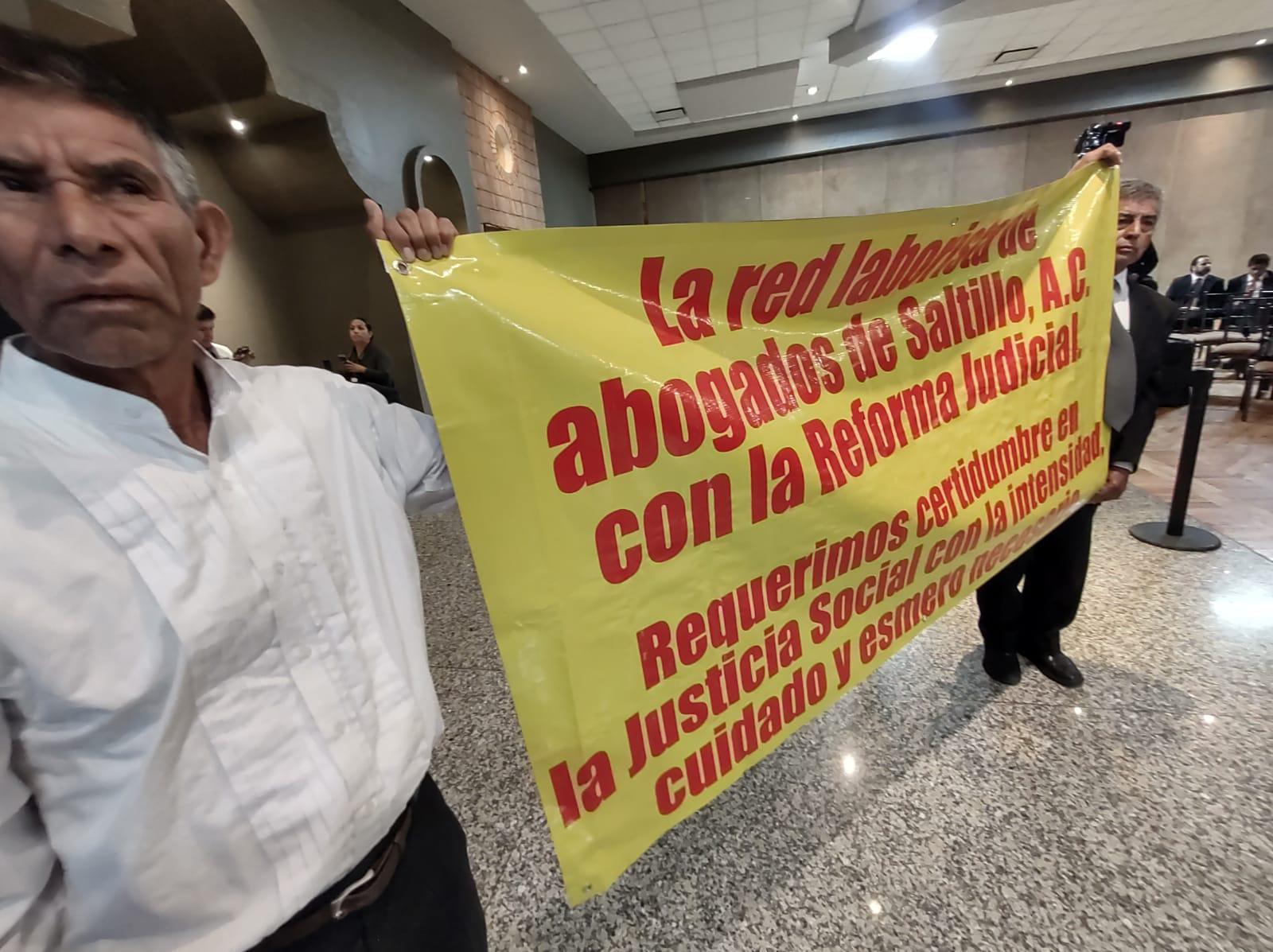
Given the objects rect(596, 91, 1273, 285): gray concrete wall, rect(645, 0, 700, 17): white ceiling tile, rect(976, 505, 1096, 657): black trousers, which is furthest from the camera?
rect(596, 91, 1273, 285): gray concrete wall

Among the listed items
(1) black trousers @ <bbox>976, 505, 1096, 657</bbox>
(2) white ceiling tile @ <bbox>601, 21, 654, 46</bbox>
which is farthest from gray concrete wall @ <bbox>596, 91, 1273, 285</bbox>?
(1) black trousers @ <bbox>976, 505, 1096, 657</bbox>

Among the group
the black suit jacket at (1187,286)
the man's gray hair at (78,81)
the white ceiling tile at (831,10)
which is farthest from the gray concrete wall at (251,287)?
the black suit jacket at (1187,286)

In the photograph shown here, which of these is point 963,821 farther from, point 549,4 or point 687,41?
point 687,41

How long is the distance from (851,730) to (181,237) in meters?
1.79

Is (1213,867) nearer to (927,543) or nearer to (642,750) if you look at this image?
(927,543)

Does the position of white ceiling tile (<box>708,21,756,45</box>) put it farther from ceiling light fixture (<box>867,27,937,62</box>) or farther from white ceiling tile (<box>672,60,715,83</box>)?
ceiling light fixture (<box>867,27,937,62</box>)

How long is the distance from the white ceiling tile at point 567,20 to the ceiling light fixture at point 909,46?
2540mm

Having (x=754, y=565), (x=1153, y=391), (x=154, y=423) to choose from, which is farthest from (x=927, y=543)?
(x=154, y=423)

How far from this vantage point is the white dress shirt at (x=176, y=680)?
0.43m

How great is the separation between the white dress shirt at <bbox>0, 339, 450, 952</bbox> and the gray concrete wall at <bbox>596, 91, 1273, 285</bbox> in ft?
25.4

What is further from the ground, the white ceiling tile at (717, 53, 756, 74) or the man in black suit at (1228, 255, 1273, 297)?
the white ceiling tile at (717, 53, 756, 74)

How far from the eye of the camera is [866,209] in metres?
8.16

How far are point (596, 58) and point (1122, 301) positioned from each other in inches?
204

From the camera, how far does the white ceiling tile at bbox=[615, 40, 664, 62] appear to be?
4926mm
